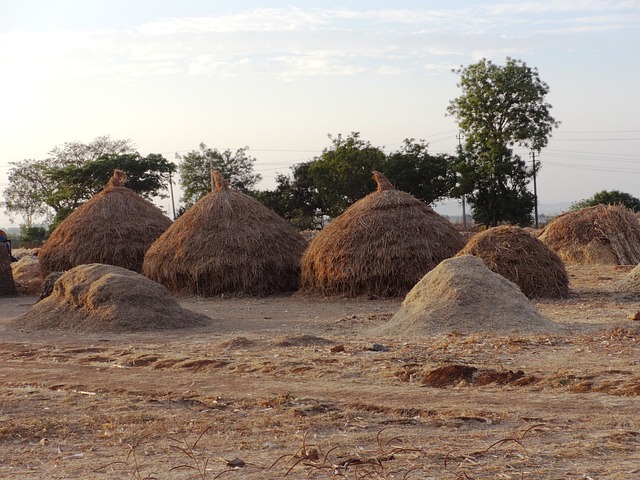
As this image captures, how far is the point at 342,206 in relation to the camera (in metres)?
38.0

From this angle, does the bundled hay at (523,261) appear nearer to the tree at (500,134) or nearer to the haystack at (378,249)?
the haystack at (378,249)

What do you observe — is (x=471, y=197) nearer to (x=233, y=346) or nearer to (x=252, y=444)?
(x=233, y=346)

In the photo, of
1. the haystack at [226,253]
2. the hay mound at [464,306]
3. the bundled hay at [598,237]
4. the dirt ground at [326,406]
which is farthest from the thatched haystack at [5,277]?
the bundled hay at [598,237]

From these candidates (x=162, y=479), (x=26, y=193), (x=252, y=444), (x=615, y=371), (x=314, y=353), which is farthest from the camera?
(x=26, y=193)

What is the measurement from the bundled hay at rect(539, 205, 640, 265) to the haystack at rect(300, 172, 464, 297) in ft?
19.2

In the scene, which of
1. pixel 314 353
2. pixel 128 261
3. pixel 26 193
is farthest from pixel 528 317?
pixel 26 193

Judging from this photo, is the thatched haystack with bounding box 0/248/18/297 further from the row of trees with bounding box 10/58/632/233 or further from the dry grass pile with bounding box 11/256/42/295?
the row of trees with bounding box 10/58/632/233

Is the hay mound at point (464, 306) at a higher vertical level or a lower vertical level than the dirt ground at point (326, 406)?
higher

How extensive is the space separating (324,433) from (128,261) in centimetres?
1413

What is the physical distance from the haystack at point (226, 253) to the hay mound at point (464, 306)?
619 cm

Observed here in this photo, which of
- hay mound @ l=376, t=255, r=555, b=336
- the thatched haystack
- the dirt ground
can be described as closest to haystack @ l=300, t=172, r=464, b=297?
hay mound @ l=376, t=255, r=555, b=336

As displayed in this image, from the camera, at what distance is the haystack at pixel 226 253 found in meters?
16.6

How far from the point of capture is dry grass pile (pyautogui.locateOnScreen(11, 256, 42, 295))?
1908cm

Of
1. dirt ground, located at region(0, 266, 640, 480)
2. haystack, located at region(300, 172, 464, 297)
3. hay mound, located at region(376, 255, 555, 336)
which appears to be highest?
haystack, located at region(300, 172, 464, 297)
